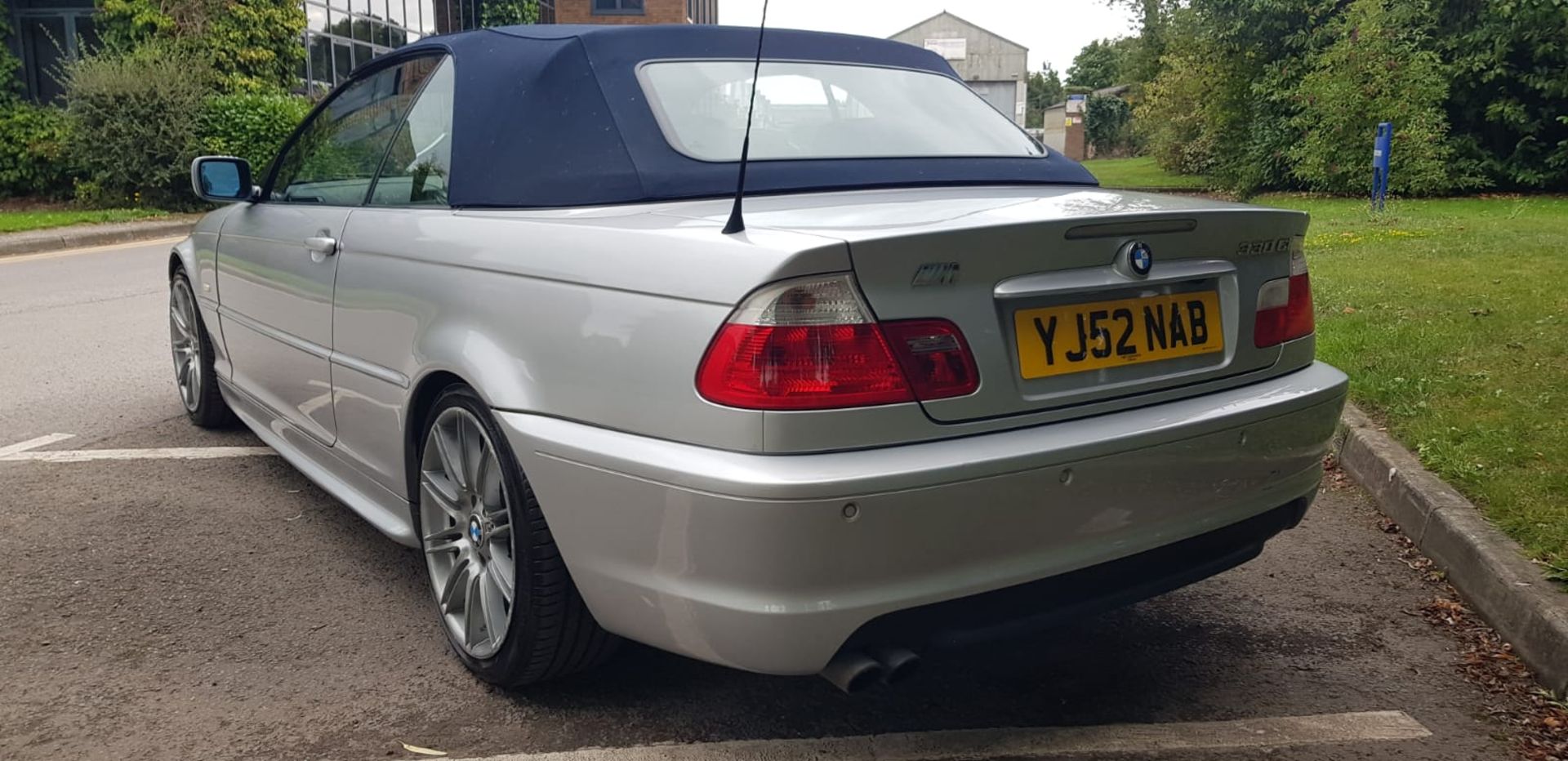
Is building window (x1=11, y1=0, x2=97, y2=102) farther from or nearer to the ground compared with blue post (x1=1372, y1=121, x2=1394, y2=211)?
farther from the ground

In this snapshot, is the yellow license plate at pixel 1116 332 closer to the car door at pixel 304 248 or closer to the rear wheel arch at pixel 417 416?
the rear wheel arch at pixel 417 416

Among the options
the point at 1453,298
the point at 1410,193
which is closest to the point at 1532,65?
the point at 1410,193

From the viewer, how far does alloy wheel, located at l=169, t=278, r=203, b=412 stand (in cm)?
504

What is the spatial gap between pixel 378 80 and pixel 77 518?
1.76m

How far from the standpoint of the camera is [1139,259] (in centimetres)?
241

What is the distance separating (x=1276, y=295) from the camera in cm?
281

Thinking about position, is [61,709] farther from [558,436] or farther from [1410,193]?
[1410,193]

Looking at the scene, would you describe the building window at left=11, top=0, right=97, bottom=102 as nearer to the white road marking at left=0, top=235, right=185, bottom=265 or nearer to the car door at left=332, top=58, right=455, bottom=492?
the white road marking at left=0, top=235, right=185, bottom=265

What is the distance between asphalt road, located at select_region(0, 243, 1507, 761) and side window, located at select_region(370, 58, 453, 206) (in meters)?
1.09

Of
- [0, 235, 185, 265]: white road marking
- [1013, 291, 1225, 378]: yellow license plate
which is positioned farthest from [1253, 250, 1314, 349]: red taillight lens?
[0, 235, 185, 265]: white road marking

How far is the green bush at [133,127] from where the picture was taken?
1698cm

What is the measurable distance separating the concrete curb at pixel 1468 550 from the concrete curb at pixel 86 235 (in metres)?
13.3

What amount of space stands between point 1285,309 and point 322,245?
99.7 inches

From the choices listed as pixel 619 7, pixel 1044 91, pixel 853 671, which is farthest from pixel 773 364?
pixel 1044 91
